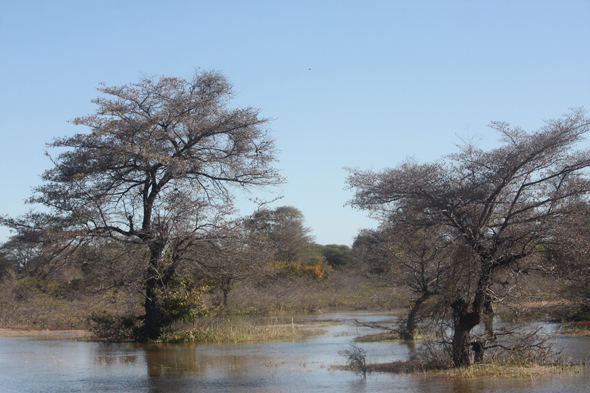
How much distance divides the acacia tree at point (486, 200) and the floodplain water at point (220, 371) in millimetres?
2172

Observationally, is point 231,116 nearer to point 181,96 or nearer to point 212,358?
point 181,96

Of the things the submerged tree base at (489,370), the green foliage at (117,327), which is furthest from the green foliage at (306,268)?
the submerged tree base at (489,370)

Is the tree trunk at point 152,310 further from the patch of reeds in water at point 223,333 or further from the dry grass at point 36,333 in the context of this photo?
the dry grass at point 36,333

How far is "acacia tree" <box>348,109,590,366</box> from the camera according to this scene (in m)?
11.8

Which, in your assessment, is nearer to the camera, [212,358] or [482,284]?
[482,284]

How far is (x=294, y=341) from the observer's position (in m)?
21.5

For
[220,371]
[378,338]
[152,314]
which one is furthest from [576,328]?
[152,314]

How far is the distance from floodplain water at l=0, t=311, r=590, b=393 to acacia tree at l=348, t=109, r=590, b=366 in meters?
2.17

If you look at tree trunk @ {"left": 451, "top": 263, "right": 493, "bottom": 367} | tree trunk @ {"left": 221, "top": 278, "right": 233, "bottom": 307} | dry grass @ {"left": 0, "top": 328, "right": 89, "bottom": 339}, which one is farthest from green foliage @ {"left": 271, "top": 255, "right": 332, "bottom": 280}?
tree trunk @ {"left": 451, "top": 263, "right": 493, "bottom": 367}

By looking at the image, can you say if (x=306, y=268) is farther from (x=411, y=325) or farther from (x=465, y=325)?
(x=465, y=325)

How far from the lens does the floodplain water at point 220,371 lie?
11109 mm

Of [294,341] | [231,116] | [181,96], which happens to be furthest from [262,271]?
[181,96]

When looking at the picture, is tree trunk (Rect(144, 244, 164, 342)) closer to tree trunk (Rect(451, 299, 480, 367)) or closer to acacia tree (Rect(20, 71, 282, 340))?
acacia tree (Rect(20, 71, 282, 340))

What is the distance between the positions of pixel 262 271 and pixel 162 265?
3857 millimetres
